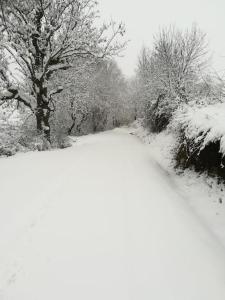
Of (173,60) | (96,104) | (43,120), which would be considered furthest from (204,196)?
(96,104)

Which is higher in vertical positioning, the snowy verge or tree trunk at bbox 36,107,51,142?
tree trunk at bbox 36,107,51,142

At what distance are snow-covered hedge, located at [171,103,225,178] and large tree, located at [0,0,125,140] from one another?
649 centimetres

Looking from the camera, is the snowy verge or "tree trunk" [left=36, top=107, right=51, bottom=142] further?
"tree trunk" [left=36, top=107, right=51, bottom=142]

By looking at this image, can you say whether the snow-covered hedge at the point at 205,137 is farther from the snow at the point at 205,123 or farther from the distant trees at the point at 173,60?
the distant trees at the point at 173,60

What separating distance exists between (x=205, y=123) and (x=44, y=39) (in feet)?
29.0

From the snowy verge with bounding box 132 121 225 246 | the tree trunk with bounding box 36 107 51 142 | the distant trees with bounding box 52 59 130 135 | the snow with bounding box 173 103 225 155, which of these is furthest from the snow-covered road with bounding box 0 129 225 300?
the distant trees with bounding box 52 59 130 135

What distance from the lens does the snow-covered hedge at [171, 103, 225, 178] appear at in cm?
710

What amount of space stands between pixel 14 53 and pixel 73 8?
3.53 meters

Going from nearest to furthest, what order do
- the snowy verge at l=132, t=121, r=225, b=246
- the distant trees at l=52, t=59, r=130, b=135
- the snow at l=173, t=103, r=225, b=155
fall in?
the snowy verge at l=132, t=121, r=225, b=246 < the snow at l=173, t=103, r=225, b=155 < the distant trees at l=52, t=59, r=130, b=135

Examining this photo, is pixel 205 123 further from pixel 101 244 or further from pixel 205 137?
pixel 101 244

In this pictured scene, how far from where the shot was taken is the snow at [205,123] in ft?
23.1

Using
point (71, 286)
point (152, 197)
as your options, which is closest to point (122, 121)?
point (152, 197)

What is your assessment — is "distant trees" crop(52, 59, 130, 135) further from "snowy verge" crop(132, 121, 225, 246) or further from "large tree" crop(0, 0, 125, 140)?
"snowy verge" crop(132, 121, 225, 246)

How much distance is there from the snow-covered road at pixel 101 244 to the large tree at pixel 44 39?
7.52 m
